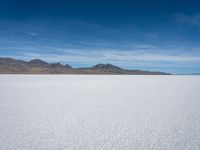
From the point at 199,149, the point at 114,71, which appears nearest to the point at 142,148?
the point at 199,149

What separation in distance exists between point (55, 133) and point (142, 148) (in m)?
1.27

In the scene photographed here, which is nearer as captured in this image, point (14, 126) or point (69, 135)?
point (69, 135)

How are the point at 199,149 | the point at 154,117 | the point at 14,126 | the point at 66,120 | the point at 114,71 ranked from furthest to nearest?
the point at 114,71
the point at 154,117
the point at 66,120
the point at 14,126
the point at 199,149

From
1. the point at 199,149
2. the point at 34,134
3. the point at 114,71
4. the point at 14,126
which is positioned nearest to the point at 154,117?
the point at 199,149

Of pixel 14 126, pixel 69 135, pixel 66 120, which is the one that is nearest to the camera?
pixel 69 135

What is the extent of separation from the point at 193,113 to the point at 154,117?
3.19 ft

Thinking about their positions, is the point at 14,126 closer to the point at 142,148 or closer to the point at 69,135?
the point at 69,135

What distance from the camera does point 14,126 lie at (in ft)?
11.0

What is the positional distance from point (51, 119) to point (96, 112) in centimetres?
106

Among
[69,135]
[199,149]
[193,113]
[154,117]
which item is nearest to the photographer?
[199,149]

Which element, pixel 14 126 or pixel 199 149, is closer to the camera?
pixel 199 149

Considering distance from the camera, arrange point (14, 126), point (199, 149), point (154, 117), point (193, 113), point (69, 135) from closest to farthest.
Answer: point (199, 149)
point (69, 135)
point (14, 126)
point (154, 117)
point (193, 113)

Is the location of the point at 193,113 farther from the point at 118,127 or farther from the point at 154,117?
the point at 118,127

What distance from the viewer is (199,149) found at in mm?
2484
